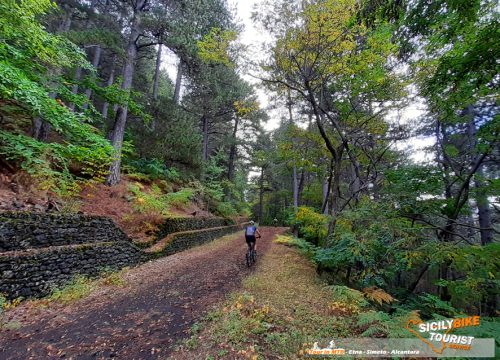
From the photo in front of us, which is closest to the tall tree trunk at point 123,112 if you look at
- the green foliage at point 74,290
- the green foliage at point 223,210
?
the green foliage at point 74,290

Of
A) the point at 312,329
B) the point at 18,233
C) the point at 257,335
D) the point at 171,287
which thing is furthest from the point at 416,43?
the point at 18,233

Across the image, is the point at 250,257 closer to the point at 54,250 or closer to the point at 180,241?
the point at 180,241

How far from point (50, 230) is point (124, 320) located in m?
3.25

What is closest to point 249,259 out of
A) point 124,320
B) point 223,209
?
point 124,320

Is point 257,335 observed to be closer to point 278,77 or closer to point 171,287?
point 171,287

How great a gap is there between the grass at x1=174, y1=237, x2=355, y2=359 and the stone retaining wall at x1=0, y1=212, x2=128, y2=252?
442 centimetres

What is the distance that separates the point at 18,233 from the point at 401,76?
11.9 metres

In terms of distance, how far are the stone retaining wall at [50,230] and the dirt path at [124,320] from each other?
54.4 inches

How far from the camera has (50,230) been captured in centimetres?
533

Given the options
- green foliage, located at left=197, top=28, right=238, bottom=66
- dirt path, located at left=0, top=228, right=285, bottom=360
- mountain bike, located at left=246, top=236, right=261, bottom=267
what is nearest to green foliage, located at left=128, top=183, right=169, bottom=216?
dirt path, located at left=0, top=228, right=285, bottom=360

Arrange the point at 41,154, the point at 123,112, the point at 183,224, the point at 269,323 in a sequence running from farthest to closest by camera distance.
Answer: the point at 183,224 < the point at 123,112 < the point at 41,154 < the point at 269,323

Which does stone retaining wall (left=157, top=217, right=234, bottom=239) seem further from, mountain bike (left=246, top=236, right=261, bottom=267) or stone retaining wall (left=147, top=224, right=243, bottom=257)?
mountain bike (left=246, top=236, right=261, bottom=267)

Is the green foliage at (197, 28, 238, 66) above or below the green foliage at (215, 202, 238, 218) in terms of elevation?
above

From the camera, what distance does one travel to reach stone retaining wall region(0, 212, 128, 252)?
4594 millimetres
